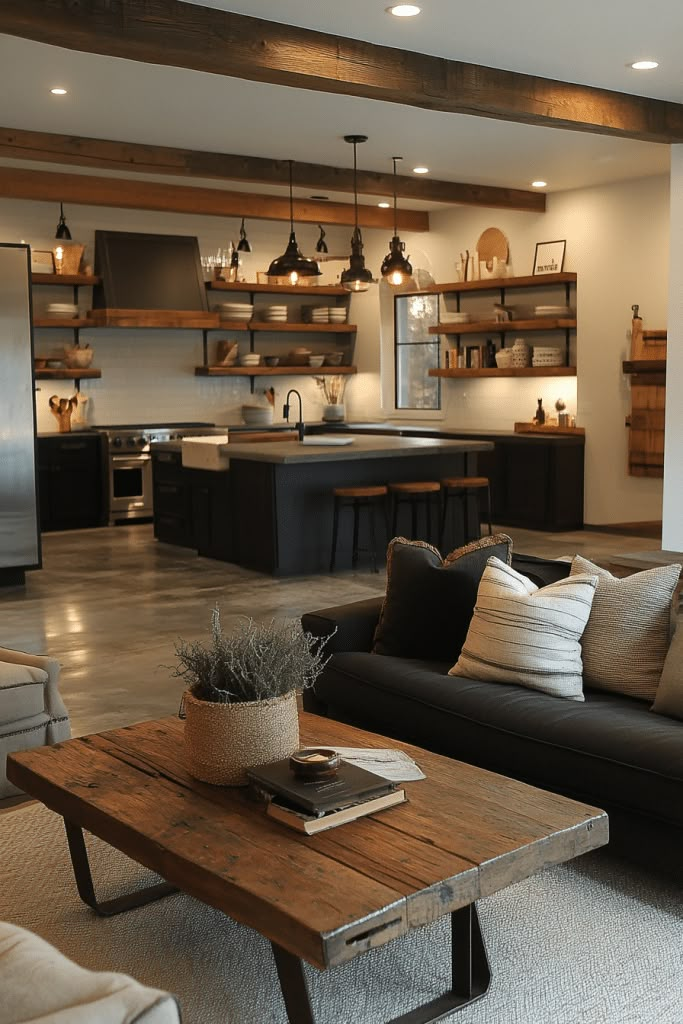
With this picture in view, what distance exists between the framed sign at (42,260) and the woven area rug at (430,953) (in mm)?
8346

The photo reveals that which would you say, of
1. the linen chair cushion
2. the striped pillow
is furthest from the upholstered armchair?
the linen chair cushion

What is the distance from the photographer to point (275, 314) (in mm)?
12008

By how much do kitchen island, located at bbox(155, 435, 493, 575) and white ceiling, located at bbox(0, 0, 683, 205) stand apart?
7.32ft

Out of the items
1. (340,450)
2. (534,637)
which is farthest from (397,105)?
(534,637)

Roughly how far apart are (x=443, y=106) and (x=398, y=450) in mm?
2891

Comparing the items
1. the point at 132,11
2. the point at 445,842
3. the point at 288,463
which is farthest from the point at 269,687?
the point at 288,463

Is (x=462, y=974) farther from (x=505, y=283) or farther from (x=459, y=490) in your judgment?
(x=505, y=283)

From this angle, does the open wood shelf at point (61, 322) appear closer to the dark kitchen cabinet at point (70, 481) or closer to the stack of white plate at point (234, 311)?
the dark kitchen cabinet at point (70, 481)

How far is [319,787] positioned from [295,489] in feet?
19.0

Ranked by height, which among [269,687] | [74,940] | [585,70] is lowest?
[74,940]

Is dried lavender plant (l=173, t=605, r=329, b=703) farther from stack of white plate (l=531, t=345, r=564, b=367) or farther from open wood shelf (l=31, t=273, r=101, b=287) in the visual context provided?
open wood shelf (l=31, t=273, r=101, b=287)

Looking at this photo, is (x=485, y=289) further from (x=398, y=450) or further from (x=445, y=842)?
(x=445, y=842)

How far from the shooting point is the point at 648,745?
290 centimetres

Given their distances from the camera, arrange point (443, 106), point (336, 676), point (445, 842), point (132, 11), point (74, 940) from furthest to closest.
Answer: point (443, 106) < point (132, 11) < point (336, 676) < point (74, 940) < point (445, 842)
